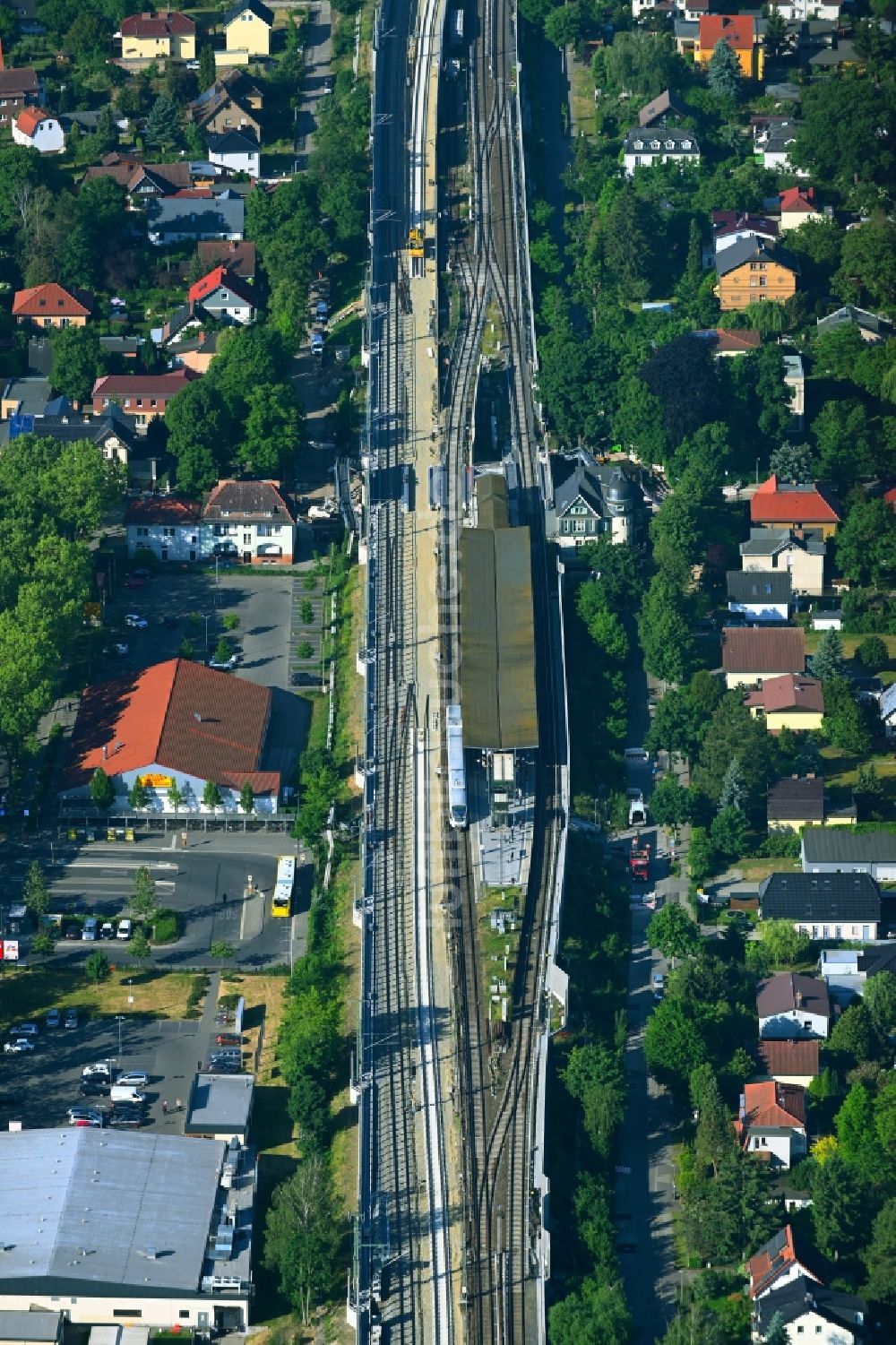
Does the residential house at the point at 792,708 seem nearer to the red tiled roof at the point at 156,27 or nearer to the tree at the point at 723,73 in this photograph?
the tree at the point at 723,73

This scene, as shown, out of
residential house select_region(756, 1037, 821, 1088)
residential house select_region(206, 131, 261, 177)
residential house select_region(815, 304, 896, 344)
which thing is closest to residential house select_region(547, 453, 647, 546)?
residential house select_region(815, 304, 896, 344)

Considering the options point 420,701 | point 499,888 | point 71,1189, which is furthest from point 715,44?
point 71,1189

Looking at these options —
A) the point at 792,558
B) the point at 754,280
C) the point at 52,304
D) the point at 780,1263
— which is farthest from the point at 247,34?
the point at 780,1263

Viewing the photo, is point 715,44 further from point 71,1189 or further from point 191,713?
point 71,1189

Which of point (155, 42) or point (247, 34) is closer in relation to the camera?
point (247, 34)

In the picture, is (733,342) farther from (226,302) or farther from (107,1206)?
(107,1206)

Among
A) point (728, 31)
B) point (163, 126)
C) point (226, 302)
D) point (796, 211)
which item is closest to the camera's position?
point (226, 302)

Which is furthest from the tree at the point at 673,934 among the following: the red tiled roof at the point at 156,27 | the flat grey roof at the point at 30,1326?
the red tiled roof at the point at 156,27
